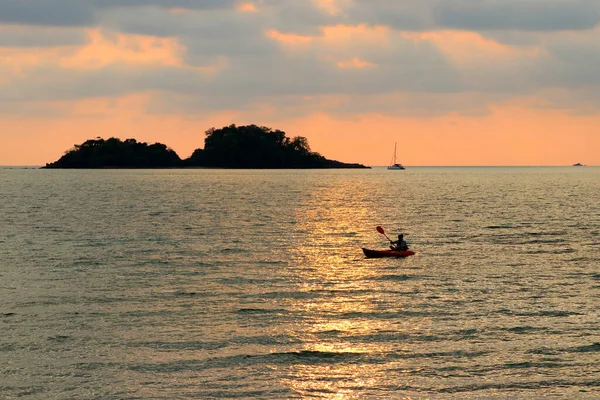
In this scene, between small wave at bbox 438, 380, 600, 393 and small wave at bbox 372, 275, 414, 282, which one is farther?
small wave at bbox 372, 275, 414, 282

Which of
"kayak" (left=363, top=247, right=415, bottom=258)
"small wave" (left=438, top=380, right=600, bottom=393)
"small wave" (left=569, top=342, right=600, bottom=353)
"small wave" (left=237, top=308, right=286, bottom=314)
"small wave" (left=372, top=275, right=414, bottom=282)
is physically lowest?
"small wave" (left=438, top=380, right=600, bottom=393)

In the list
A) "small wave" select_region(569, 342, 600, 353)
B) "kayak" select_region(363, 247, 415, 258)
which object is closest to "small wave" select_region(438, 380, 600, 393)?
"small wave" select_region(569, 342, 600, 353)

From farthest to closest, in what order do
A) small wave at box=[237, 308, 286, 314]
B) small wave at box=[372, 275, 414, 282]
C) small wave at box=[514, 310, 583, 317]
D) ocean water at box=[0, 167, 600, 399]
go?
small wave at box=[372, 275, 414, 282] < small wave at box=[237, 308, 286, 314] < small wave at box=[514, 310, 583, 317] < ocean water at box=[0, 167, 600, 399]

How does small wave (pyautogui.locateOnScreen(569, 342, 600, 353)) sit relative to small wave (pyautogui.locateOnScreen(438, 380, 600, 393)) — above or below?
above

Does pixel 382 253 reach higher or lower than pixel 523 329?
higher

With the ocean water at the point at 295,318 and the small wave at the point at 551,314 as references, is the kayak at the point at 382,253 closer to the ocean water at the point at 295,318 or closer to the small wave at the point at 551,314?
the ocean water at the point at 295,318

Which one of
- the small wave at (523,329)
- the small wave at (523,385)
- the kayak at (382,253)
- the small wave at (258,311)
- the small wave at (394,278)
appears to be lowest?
the small wave at (523,385)

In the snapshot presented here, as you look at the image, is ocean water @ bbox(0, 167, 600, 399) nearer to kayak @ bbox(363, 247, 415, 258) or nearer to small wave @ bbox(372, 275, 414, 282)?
small wave @ bbox(372, 275, 414, 282)

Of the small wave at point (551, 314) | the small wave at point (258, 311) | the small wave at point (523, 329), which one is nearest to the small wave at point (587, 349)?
the small wave at point (523, 329)

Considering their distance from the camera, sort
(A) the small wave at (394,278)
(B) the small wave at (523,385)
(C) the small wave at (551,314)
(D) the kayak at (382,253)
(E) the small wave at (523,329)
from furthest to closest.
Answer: (D) the kayak at (382,253) < (A) the small wave at (394,278) < (C) the small wave at (551,314) < (E) the small wave at (523,329) < (B) the small wave at (523,385)

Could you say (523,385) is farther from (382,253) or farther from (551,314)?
(382,253)

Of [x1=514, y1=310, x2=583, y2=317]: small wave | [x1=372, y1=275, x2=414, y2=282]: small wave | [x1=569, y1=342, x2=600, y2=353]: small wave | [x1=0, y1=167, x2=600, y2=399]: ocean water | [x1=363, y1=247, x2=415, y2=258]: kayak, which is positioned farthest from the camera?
[x1=363, y1=247, x2=415, y2=258]: kayak

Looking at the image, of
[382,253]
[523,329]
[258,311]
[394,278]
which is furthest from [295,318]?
[382,253]

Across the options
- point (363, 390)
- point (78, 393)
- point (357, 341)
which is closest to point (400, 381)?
A: point (363, 390)
